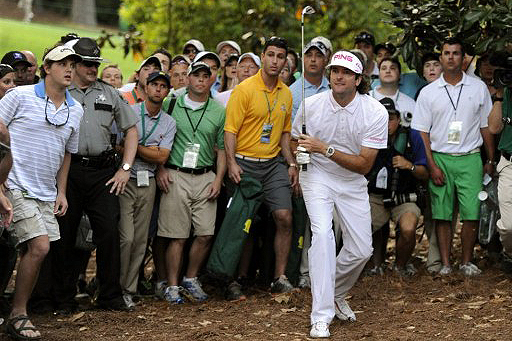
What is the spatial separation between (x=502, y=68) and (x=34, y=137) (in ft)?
15.7

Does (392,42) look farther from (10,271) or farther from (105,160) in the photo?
(10,271)

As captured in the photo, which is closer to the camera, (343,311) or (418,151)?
(343,311)

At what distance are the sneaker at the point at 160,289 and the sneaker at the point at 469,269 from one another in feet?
10.4

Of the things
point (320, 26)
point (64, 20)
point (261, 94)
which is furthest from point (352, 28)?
point (64, 20)

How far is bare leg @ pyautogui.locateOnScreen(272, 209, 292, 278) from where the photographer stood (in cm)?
1005

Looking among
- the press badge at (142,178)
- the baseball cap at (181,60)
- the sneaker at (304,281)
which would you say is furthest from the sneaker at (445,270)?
the baseball cap at (181,60)

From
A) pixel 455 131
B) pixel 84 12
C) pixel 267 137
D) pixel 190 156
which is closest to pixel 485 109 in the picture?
pixel 455 131

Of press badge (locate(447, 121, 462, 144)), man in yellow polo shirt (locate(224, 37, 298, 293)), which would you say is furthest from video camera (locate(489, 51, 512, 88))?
man in yellow polo shirt (locate(224, 37, 298, 293))

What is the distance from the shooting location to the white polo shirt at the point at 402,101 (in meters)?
10.9

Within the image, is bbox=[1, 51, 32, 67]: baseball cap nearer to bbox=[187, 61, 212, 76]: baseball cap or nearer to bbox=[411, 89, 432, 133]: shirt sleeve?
bbox=[187, 61, 212, 76]: baseball cap

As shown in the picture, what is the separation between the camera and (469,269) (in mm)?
10523

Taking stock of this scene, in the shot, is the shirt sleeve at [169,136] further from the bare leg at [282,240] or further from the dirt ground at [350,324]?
the dirt ground at [350,324]

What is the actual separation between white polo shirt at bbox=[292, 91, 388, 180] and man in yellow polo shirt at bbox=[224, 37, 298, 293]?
1.39 m

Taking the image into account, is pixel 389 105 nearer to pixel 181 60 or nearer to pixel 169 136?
pixel 169 136
